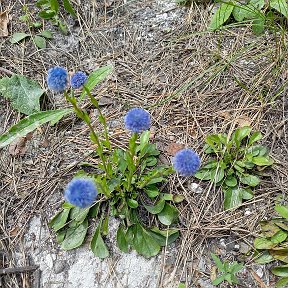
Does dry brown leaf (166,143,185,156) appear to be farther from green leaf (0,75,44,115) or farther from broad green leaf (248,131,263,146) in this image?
green leaf (0,75,44,115)

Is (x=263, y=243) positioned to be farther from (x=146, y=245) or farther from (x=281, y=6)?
(x=281, y=6)

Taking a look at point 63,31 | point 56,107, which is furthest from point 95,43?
A: point 56,107

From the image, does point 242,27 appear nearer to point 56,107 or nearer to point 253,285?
point 56,107

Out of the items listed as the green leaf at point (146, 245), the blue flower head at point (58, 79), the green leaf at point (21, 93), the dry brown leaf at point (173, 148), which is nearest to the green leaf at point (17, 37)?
the green leaf at point (21, 93)

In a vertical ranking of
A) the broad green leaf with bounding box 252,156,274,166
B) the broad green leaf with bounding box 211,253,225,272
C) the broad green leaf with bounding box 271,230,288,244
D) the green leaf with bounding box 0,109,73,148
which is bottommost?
the broad green leaf with bounding box 211,253,225,272

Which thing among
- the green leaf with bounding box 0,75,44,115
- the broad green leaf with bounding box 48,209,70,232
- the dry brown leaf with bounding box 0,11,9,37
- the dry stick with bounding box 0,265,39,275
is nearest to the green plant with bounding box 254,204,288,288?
the broad green leaf with bounding box 48,209,70,232

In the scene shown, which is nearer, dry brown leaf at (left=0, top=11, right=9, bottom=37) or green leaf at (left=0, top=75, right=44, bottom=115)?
green leaf at (left=0, top=75, right=44, bottom=115)

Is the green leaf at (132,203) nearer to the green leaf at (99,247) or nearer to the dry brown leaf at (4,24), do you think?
the green leaf at (99,247)
